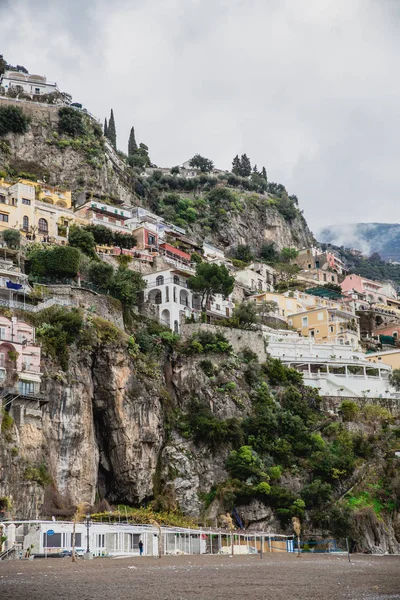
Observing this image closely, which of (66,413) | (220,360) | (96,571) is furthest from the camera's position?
(220,360)

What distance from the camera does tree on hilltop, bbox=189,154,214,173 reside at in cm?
15262

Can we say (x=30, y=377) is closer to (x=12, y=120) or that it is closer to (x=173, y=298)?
(x=173, y=298)

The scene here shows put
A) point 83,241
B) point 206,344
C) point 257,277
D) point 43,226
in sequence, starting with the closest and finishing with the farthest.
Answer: point 206,344 < point 83,241 < point 43,226 < point 257,277

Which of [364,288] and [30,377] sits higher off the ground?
[364,288]

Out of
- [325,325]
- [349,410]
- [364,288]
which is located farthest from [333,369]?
[364,288]

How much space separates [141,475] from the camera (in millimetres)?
58219

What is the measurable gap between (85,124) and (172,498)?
6672cm

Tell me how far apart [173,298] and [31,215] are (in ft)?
56.3

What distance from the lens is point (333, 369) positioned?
78375 millimetres

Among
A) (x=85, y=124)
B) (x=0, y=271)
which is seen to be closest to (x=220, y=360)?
(x=0, y=271)

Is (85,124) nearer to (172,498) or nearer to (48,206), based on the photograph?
(48,206)

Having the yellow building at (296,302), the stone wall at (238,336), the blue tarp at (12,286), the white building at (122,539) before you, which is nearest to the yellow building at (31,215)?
the blue tarp at (12,286)

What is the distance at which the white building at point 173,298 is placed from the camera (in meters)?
75.1

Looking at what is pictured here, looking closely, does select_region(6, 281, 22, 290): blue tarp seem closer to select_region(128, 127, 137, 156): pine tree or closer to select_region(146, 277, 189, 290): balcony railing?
select_region(146, 277, 189, 290): balcony railing
